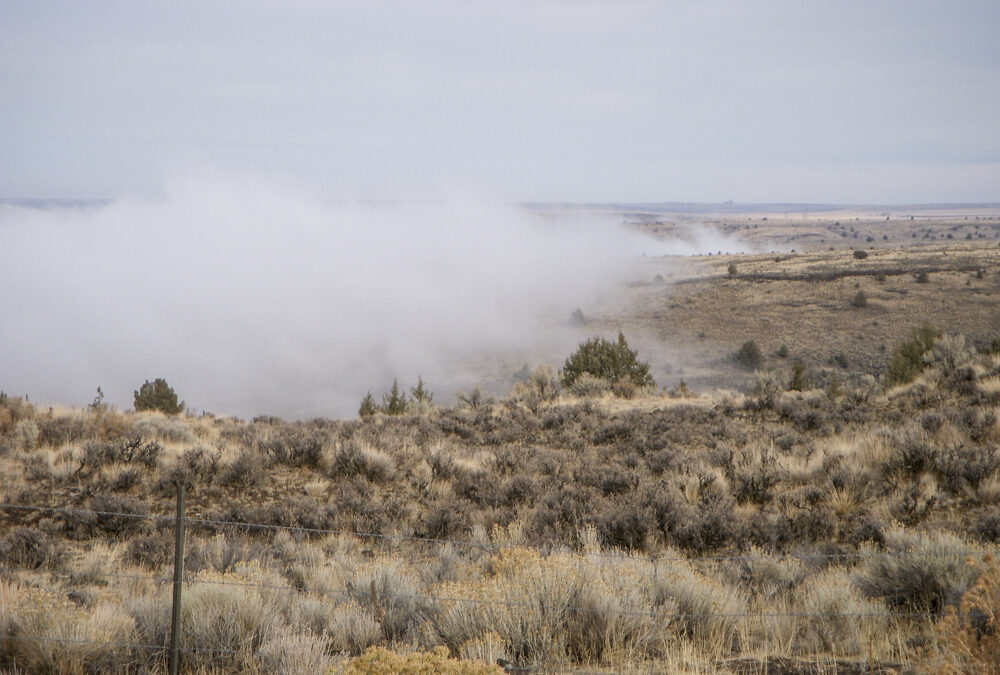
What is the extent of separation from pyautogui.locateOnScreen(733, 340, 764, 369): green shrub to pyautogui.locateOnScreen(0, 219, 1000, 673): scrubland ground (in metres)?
23.2

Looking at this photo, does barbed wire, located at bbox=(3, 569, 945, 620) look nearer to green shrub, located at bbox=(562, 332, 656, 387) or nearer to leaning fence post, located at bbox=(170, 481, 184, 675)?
leaning fence post, located at bbox=(170, 481, 184, 675)

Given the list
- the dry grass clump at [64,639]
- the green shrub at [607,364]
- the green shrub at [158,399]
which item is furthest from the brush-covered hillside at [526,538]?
the green shrub at [158,399]

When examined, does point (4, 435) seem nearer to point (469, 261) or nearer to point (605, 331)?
point (605, 331)

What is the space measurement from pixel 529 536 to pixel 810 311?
48.5 m

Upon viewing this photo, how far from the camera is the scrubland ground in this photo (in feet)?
16.4

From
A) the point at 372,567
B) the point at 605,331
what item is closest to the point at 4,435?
the point at 372,567

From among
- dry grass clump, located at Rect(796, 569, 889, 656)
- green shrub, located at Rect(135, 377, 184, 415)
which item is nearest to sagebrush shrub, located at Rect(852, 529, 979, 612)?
dry grass clump, located at Rect(796, 569, 889, 656)

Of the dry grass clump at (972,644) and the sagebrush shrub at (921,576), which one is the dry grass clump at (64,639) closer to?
the dry grass clump at (972,644)

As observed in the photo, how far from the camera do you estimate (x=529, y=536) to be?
862 cm

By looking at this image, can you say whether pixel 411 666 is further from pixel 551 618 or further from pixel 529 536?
pixel 529 536

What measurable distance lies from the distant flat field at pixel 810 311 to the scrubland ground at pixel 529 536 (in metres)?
24.7

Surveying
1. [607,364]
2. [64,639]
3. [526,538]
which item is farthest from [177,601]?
[607,364]

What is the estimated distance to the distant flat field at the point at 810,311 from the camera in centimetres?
4275

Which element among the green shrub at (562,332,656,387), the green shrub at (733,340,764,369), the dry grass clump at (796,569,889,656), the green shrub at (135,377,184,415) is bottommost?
the green shrub at (135,377,184,415)
